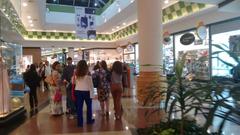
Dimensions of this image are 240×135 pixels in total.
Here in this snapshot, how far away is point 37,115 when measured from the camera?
7539 millimetres

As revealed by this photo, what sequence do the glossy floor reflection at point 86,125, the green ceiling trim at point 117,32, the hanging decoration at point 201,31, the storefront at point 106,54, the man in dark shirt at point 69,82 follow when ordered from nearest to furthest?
the glossy floor reflection at point 86,125 → the man in dark shirt at point 69,82 → the hanging decoration at point 201,31 → the green ceiling trim at point 117,32 → the storefront at point 106,54

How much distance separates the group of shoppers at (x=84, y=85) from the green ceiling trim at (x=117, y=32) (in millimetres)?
2301

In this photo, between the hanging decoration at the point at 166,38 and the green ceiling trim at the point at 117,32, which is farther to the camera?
the hanging decoration at the point at 166,38

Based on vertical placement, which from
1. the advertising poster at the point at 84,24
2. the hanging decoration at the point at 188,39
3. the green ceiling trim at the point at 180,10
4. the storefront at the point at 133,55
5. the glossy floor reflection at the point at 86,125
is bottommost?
the glossy floor reflection at the point at 86,125

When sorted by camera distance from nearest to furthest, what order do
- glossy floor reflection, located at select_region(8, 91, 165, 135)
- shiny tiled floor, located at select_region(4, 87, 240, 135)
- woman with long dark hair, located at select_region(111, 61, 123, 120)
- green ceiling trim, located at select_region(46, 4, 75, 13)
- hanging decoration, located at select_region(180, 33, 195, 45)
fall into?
shiny tiled floor, located at select_region(4, 87, 240, 135), glossy floor reflection, located at select_region(8, 91, 165, 135), woman with long dark hair, located at select_region(111, 61, 123, 120), hanging decoration, located at select_region(180, 33, 195, 45), green ceiling trim, located at select_region(46, 4, 75, 13)

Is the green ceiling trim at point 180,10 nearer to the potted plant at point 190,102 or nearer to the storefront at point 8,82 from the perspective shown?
the storefront at point 8,82

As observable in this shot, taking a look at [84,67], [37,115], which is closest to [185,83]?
[84,67]

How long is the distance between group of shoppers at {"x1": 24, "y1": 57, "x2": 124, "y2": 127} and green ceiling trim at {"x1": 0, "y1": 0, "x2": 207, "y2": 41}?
2301 mm

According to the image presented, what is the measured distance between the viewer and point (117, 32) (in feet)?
68.6

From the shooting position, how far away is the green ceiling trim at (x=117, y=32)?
10424mm

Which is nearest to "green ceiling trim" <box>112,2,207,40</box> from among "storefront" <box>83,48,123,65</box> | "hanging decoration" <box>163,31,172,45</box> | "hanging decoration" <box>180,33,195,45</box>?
"hanging decoration" <box>163,31,172,45</box>

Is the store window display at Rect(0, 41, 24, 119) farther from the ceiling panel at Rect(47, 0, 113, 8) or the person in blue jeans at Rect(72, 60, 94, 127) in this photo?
the ceiling panel at Rect(47, 0, 113, 8)

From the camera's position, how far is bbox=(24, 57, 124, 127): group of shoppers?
6180 millimetres

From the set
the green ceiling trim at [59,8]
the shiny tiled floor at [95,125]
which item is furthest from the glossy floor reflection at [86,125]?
the green ceiling trim at [59,8]
